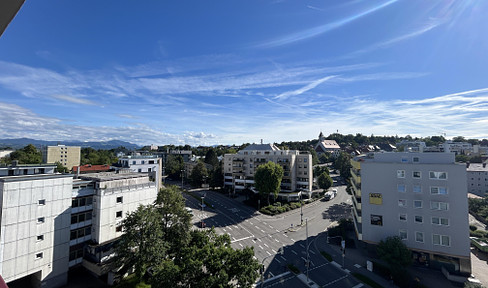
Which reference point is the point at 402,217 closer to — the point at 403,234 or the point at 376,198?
the point at 403,234

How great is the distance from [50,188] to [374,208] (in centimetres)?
4524

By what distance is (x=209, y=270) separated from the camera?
2038 cm

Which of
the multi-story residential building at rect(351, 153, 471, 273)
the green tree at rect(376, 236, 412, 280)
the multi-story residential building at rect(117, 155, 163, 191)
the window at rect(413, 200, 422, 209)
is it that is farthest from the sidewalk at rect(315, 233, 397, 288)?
the multi-story residential building at rect(117, 155, 163, 191)

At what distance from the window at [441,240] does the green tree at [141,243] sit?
36855mm

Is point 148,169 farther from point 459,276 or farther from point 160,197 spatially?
point 459,276

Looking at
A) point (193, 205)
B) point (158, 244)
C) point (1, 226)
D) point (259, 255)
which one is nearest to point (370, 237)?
point (259, 255)

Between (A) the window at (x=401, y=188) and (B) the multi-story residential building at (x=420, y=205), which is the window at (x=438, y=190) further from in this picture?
(A) the window at (x=401, y=188)

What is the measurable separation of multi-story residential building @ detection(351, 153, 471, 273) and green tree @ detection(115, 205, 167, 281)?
1247 inches

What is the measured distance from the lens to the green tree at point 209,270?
19.7 metres

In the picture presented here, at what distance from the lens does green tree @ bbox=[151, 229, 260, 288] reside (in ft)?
64.7

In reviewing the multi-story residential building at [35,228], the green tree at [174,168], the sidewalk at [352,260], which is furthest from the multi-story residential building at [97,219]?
the green tree at [174,168]

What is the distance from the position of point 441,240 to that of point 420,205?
511 cm

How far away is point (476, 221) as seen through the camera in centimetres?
5388

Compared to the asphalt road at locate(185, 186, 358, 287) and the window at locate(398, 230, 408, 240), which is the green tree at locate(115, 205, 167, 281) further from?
the window at locate(398, 230, 408, 240)
